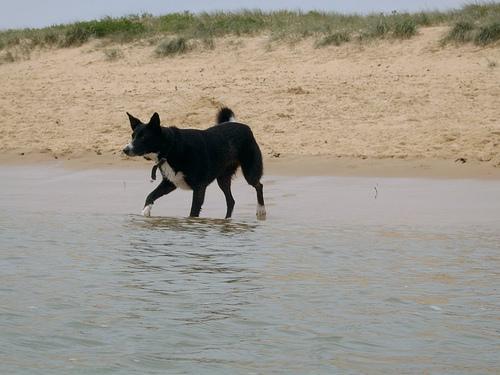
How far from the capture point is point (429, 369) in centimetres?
491

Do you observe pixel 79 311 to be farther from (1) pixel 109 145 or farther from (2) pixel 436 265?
(1) pixel 109 145

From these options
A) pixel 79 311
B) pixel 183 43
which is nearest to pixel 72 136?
pixel 183 43

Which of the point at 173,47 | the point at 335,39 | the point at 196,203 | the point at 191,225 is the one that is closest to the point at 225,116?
the point at 196,203

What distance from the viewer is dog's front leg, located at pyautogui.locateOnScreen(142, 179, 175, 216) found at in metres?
10.8

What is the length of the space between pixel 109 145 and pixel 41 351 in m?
10.9

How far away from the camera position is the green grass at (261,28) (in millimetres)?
19459

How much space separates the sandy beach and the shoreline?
23 mm

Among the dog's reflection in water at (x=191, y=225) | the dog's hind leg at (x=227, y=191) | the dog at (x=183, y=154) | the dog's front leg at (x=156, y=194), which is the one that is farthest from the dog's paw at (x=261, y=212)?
the dog's front leg at (x=156, y=194)

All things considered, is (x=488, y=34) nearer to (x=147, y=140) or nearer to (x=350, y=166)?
(x=350, y=166)

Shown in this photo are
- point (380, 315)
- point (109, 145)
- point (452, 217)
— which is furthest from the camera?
point (109, 145)

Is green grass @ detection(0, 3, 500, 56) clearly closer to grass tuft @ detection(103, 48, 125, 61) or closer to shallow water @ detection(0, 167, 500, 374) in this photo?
grass tuft @ detection(103, 48, 125, 61)

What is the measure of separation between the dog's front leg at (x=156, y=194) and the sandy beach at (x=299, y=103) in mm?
3121

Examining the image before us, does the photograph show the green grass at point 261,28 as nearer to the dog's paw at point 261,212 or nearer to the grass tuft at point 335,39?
the grass tuft at point 335,39

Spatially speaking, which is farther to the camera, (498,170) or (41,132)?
(41,132)
